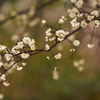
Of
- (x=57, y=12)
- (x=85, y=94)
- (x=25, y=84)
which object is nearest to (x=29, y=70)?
(x=25, y=84)

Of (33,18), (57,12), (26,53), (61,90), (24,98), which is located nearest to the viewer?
(26,53)

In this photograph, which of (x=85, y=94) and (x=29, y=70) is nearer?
(x=85, y=94)

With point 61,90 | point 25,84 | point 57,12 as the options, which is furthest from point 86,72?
point 57,12

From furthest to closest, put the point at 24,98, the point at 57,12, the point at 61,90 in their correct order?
the point at 57,12 → the point at 24,98 → the point at 61,90

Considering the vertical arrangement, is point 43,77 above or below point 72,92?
above

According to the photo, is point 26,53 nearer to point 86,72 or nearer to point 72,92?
point 72,92

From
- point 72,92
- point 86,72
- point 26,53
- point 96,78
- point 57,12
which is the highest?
point 57,12

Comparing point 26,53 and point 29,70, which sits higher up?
point 29,70

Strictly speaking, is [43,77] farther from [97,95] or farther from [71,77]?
[97,95]

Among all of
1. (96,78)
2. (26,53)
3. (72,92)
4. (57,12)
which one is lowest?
(26,53)
